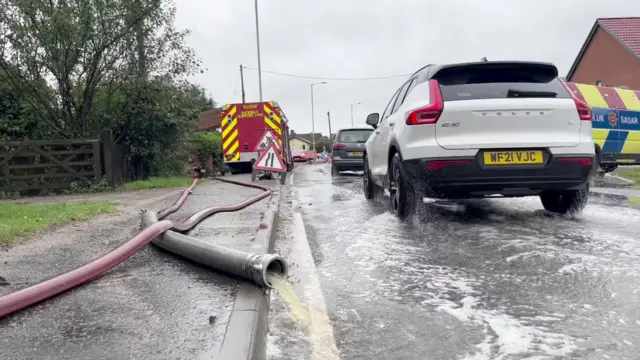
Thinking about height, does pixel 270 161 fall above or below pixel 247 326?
above

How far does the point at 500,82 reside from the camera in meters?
5.60

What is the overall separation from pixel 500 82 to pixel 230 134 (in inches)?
588

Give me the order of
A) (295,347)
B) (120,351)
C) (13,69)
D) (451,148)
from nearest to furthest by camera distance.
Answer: (120,351)
(295,347)
(451,148)
(13,69)

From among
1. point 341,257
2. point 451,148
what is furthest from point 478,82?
point 341,257

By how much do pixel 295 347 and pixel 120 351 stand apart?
775 mm

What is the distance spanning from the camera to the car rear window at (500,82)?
17.9ft

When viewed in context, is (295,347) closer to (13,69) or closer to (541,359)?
(541,359)

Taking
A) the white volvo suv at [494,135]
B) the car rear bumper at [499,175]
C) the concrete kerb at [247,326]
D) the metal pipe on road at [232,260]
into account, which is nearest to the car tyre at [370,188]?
the white volvo suv at [494,135]

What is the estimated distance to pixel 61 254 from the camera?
439cm

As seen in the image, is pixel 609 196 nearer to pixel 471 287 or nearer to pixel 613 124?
pixel 613 124

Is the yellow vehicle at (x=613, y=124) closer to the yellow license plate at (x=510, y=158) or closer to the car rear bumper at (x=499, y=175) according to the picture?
the car rear bumper at (x=499, y=175)

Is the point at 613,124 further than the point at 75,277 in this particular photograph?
Yes

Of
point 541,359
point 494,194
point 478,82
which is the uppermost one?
point 478,82

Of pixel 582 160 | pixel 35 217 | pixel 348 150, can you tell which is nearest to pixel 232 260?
pixel 582 160
